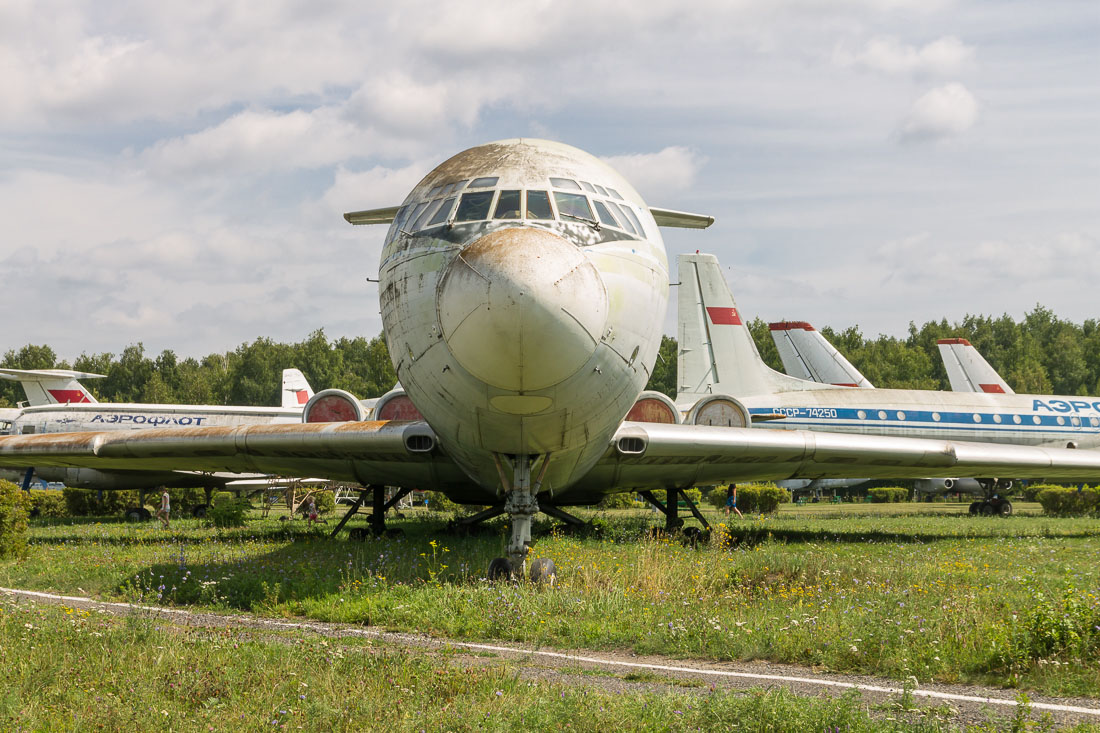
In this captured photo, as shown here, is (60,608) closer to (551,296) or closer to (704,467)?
(551,296)

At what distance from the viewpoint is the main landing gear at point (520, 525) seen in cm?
871

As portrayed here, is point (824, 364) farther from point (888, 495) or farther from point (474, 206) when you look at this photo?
point (474, 206)

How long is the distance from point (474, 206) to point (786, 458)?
7.25 metres

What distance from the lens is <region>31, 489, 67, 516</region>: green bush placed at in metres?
31.5

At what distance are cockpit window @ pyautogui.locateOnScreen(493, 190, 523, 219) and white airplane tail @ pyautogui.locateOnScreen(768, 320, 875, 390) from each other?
34724mm

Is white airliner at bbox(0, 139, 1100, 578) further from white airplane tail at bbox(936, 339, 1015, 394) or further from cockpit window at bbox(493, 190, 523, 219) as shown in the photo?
Result: white airplane tail at bbox(936, 339, 1015, 394)

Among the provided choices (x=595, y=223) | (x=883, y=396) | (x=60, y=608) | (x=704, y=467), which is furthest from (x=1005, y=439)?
(x=60, y=608)

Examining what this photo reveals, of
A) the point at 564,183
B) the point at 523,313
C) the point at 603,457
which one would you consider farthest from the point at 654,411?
the point at 523,313

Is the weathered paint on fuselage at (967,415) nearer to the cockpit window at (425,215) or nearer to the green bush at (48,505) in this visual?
the green bush at (48,505)

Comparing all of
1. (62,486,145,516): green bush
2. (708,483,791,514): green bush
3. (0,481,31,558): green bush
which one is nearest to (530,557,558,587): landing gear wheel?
(0,481,31,558): green bush

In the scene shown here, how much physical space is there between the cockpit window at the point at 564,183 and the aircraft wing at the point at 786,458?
390 centimetres

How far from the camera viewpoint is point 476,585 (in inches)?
342

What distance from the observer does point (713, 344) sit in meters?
32.3

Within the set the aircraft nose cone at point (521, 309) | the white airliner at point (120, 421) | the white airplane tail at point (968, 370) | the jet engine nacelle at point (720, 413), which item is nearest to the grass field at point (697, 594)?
the aircraft nose cone at point (521, 309)
